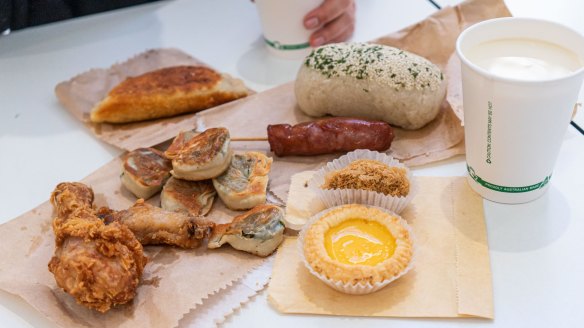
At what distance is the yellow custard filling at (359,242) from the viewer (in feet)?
4.62

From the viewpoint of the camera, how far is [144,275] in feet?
4.93

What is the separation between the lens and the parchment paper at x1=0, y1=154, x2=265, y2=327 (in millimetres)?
1405

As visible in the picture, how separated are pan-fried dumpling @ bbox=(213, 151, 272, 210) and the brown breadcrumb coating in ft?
0.61

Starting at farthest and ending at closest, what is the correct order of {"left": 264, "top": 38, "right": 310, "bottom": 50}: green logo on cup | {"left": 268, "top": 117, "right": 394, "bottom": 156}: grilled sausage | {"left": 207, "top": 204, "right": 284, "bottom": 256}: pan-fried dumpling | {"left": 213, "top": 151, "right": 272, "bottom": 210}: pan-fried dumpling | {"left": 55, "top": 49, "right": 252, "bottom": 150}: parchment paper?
{"left": 264, "top": 38, "right": 310, "bottom": 50}: green logo on cup, {"left": 55, "top": 49, "right": 252, "bottom": 150}: parchment paper, {"left": 268, "top": 117, "right": 394, "bottom": 156}: grilled sausage, {"left": 213, "top": 151, "right": 272, "bottom": 210}: pan-fried dumpling, {"left": 207, "top": 204, "right": 284, "bottom": 256}: pan-fried dumpling

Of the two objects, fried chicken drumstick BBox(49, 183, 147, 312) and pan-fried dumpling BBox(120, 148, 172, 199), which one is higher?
fried chicken drumstick BBox(49, 183, 147, 312)

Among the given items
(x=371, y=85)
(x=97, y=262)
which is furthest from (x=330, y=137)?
(x=97, y=262)

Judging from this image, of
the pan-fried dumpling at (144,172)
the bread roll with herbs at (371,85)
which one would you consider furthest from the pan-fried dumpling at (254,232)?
the bread roll with herbs at (371,85)

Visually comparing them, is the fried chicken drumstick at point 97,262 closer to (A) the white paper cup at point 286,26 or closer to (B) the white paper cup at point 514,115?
(B) the white paper cup at point 514,115

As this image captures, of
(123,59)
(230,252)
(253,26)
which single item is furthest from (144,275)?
(253,26)

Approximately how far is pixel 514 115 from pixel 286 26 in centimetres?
106

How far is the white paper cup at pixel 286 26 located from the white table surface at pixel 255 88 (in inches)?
2.3

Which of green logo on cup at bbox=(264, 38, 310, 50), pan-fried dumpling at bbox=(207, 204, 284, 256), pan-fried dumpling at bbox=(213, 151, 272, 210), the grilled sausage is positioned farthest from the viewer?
green logo on cup at bbox=(264, 38, 310, 50)

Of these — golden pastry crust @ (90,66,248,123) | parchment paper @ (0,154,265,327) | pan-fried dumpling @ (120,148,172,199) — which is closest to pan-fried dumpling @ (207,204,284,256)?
parchment paper @ (0,154,265,327)

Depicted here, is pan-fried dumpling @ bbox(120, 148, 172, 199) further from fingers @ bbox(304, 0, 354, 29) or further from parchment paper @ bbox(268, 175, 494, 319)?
fingers @ bbox(304, 0, 354, 29)
